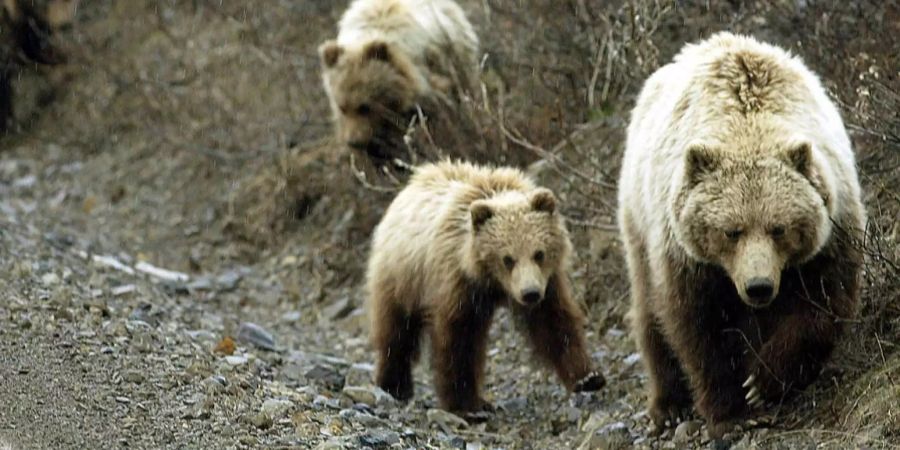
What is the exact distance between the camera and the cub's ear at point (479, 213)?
816cm

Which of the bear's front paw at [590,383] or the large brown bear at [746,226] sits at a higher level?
the large brown bear at [746,226]

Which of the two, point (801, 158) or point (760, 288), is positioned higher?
point (801, 158)

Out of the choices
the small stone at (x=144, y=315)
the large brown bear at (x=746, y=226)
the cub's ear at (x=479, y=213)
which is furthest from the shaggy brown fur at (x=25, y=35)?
the large brown bear at (x=746, y=226)

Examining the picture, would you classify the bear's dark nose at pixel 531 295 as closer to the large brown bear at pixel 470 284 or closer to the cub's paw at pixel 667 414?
the large brown bear at pixel 470 284

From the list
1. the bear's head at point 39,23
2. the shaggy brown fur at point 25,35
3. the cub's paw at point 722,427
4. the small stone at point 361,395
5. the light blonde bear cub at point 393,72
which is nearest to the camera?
the cub's paw at point 722,427

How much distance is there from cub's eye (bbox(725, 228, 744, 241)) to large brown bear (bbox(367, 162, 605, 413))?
7.34 feet

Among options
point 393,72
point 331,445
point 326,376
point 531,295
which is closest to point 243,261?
point 393,72

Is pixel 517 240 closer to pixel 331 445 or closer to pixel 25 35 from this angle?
pixel 331 445

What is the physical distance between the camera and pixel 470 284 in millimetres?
8195

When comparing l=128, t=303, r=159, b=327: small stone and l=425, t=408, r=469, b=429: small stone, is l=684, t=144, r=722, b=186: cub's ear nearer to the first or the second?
l=425, t=408, r=469, b=429: small stone

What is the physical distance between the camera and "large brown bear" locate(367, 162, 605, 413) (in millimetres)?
8039

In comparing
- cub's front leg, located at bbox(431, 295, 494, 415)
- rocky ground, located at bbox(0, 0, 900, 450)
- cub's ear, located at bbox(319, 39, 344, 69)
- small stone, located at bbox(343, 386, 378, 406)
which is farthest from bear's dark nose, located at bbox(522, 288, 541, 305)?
cub's ear, located at bbox(319, 39, 344, 69)

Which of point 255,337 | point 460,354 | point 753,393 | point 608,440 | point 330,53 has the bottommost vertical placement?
point 255,337

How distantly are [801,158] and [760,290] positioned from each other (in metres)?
0.55
